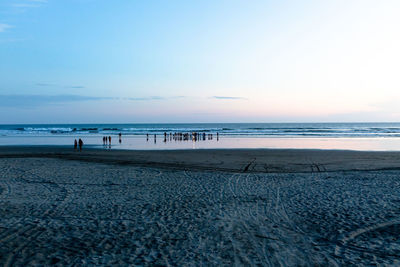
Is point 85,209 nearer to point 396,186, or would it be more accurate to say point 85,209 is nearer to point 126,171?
point 126,171

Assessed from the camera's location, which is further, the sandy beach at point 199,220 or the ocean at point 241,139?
the ocean at point 241,139

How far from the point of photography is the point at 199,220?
26.0 feet

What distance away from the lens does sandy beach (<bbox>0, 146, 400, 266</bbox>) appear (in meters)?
5.74

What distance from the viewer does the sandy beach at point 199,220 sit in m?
5.74

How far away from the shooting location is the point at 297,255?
579cm

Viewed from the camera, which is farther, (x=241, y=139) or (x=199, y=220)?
(x=241, y=139)

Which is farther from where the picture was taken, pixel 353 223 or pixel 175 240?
pixel 353 223

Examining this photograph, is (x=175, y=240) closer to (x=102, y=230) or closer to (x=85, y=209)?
(x=102, y=230)

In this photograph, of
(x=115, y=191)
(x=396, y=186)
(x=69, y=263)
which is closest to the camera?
(x=69, y=263)

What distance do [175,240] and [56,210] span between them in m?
4.03

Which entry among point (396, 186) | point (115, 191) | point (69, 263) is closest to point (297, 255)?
point (69, 263)

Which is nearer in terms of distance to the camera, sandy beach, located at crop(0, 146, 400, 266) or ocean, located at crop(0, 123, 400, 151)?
sandy beach, located at crop(0, 146, 400, 266)

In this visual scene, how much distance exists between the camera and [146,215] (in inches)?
328

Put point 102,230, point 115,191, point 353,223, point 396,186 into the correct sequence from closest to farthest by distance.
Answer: point 102,230
point 353,223
point 115,191
point 396,186
